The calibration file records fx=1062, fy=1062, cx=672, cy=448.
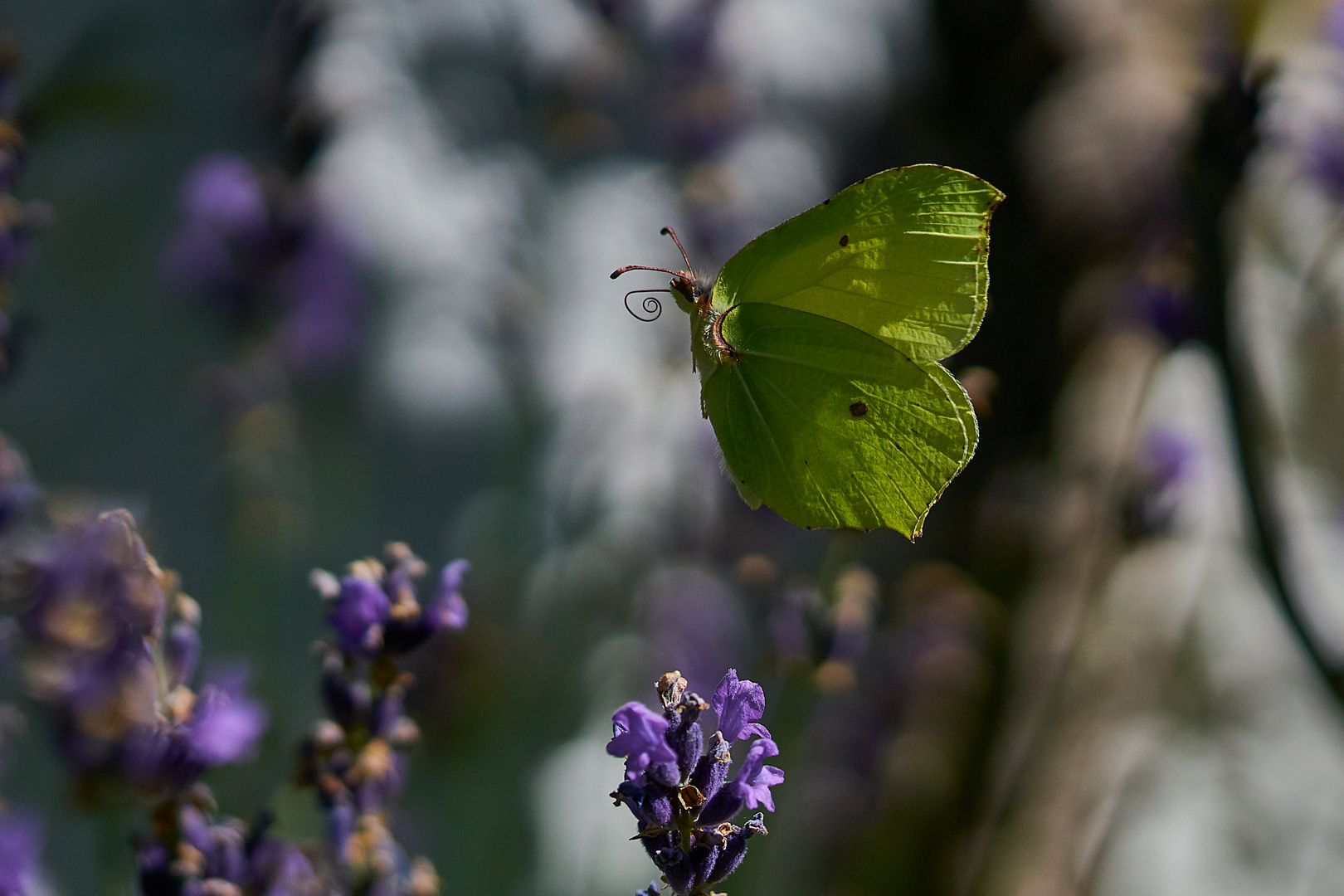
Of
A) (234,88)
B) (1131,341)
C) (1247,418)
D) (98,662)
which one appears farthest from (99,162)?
(1131,341)

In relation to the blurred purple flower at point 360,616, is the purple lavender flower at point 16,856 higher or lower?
lower

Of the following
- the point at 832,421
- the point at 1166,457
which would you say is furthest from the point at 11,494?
the point at 1166,457

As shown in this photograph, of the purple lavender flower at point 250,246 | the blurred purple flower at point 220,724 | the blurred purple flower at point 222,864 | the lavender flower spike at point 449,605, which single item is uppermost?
the lavender flower spike at point 449,605

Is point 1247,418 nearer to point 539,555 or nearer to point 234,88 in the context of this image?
point 539,555

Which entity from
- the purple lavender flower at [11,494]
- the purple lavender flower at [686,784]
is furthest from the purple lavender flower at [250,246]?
the purple lavender flower at [686,784]

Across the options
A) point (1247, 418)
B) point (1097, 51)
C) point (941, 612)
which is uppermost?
point (1247, 418)

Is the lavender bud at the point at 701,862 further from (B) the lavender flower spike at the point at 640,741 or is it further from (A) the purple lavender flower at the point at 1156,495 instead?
(A) the purple lavender flower at the point at 1156,495
